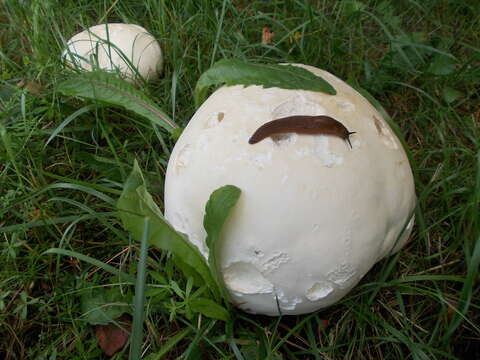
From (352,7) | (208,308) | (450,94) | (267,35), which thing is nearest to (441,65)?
(450,94)

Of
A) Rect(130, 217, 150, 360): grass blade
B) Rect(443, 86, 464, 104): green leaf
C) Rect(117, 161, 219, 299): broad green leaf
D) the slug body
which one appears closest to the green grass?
Rect(443, 86, 464, 104): green leaf

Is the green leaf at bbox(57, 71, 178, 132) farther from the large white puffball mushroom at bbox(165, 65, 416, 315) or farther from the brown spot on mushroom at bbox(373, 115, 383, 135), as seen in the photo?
the brown spot on mushroom at bbox(373, 115, 383, 135)

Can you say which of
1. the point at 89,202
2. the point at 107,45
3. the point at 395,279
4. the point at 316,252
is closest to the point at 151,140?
the point at 89,202

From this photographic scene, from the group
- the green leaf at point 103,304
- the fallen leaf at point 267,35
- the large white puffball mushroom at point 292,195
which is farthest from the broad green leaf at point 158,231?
the fallen leaf at point 267,35

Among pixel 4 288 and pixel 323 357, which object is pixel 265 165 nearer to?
pixel 323 357

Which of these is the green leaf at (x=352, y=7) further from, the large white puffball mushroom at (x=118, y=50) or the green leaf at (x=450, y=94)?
the large white puffball mushroom at (x=118, y=50)

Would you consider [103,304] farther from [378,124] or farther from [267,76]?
[378,124]

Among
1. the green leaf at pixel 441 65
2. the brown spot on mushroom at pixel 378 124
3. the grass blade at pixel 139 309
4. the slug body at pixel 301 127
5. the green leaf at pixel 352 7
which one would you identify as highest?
the slug body at pixel 301 127
